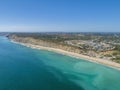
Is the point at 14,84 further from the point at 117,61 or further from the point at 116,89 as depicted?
the point at 117,61

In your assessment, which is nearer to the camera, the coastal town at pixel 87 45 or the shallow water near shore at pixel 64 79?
the shallow water near shore at pixel 64 79

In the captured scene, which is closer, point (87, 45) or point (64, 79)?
point (64, 79)

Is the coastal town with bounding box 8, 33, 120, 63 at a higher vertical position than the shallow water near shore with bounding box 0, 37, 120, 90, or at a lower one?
lower

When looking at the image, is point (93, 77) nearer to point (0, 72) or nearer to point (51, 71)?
point (51, 71)

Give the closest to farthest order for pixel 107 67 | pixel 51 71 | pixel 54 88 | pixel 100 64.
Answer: pixel 54 88 < pixel 51 71 < pixel 107 67 < pixel 100 64

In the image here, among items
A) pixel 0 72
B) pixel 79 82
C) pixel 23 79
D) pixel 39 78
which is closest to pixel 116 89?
pixel 79 82

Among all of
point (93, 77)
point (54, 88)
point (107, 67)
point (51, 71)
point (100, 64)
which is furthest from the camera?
point (100, 64)

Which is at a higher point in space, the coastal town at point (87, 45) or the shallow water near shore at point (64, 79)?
the shallow water near shore at point (64, 79)

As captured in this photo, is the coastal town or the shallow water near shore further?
the coastal town

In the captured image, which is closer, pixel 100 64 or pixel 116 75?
pixel 116 75

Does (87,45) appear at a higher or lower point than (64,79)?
lower
